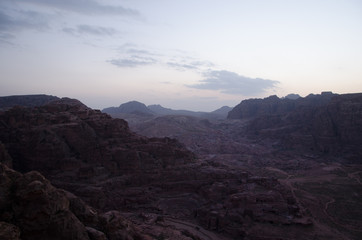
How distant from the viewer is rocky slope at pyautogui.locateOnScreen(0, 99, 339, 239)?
95.1 ft

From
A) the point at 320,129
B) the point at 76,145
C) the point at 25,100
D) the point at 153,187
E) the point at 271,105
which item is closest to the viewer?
the point at 153,187

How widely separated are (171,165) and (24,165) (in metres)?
16.3

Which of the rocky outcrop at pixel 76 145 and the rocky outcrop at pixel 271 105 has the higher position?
the rocky outcrop at pixel 271 105

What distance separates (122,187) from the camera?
33688 millimetres

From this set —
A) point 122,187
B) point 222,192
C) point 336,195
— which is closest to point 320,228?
point 222,192

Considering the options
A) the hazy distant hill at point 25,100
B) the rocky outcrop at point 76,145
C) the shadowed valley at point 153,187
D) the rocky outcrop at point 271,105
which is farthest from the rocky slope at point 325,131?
the hazy distant hill at point 25,100

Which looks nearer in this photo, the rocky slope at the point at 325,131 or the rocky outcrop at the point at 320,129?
the rocky slope at the point at 325,131

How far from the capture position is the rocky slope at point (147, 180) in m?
29.0

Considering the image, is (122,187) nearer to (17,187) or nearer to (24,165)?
(24,165)

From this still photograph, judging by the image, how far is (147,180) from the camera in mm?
35438

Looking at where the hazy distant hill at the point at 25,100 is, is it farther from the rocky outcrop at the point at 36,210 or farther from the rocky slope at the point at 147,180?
the rocky outcrop at the point at 36,210

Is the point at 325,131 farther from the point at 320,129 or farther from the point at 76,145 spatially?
the point at 76,145

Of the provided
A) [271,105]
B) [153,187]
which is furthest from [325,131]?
[153,187]

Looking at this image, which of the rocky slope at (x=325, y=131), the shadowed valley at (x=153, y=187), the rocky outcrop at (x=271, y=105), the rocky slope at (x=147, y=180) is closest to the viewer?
the shadowed valley at (x=153, y=187)
